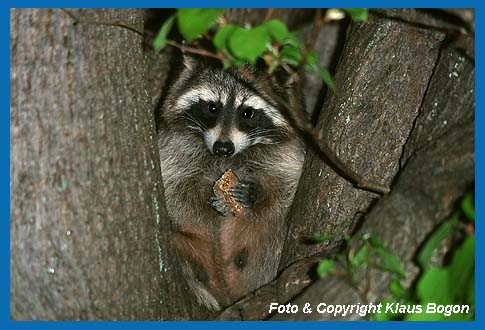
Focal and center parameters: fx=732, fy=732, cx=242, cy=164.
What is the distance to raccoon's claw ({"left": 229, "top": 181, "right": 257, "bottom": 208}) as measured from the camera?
10.4ft

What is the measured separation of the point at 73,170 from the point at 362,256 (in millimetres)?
882

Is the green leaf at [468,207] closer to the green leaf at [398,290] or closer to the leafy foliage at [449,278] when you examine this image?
the leafy foliage at [449,278]

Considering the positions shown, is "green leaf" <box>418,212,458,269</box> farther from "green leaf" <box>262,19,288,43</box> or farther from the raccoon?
the raccoon

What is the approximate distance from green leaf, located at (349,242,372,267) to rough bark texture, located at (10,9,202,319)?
0.71m

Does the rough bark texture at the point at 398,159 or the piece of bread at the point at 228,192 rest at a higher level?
the rough bark texture at the point at 398,159

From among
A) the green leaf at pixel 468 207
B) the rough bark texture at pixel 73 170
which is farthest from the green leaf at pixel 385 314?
the rough bark texture at pixel 73 170

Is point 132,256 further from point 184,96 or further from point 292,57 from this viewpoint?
point 184,96

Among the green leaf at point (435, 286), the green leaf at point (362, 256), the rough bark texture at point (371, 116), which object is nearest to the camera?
the green leaf at point (435, 286)

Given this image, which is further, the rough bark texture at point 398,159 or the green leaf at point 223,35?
the rough bark texture at point 398,159

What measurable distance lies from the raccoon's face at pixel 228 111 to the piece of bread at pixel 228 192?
5.6 inches

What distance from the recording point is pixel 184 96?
3.34m

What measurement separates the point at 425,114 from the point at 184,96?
1.26m

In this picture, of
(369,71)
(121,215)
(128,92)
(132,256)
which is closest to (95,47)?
(128,92)

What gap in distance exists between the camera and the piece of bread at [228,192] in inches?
125
